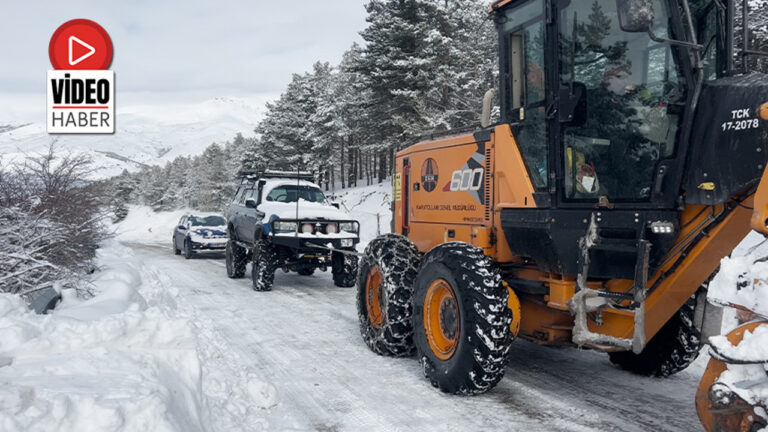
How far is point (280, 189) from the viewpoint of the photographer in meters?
12.1

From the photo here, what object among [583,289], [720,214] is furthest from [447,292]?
[720,214]

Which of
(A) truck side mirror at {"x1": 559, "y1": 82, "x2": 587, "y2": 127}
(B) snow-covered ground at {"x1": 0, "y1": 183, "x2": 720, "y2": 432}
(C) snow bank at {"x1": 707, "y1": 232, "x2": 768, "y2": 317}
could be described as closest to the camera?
(C) snow bank at {"x1": 707, "y1": 232, "x2": 768, "y2": 317}

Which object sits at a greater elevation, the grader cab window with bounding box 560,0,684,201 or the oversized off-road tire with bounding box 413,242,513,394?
the grader cab window with bounding box 560,0,684,201

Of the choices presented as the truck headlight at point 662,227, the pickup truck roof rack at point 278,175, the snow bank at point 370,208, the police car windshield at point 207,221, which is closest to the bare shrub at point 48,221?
the pickup truck roof rack at point 278,175

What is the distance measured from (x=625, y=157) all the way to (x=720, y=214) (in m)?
0.74

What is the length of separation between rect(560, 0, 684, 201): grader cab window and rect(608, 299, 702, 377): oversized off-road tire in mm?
1460

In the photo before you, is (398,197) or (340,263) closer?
(398,197)

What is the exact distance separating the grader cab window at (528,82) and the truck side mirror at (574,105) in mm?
227

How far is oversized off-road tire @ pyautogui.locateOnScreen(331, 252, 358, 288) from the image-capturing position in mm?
11148

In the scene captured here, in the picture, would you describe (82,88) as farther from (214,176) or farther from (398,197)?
(214,176)

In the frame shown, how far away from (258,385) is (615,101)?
3.56 m

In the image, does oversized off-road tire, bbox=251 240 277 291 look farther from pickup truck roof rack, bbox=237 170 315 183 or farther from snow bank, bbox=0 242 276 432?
snow bank, bbox=0 242 276 432

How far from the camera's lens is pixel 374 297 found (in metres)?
6.45

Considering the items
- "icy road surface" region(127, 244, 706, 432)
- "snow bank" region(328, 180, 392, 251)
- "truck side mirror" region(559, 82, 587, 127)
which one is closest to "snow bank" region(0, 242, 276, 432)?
"icy road surface" region(127, 244, 706, 432)
